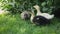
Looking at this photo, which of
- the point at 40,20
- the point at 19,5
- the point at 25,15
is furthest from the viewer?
the point at 19,5

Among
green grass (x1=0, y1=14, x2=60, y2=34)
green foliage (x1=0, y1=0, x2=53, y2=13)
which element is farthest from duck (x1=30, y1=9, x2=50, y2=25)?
green foliage (x1=0, y1=0, x2=53, y2=13)

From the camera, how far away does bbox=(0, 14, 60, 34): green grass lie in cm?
Result: 452

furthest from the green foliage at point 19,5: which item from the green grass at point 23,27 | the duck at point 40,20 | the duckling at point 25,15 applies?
the duck at point 40,20

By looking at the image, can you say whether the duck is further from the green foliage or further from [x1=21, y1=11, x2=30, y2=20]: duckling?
the green foliage

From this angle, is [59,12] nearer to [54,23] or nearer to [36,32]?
[54,23]

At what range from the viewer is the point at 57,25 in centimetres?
489

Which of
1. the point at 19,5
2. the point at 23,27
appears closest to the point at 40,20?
the point at 23,27

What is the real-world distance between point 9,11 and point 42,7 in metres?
1.01

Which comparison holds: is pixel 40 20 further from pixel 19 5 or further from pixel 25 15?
pixel 19 5

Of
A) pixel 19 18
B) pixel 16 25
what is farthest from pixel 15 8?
pixel 16 25

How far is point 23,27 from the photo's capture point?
4758 millimetres

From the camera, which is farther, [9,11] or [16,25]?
[9,11]

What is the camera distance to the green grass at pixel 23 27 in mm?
4523

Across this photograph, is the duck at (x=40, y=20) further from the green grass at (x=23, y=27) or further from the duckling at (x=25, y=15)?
the duckling at (x=25, y=15)
